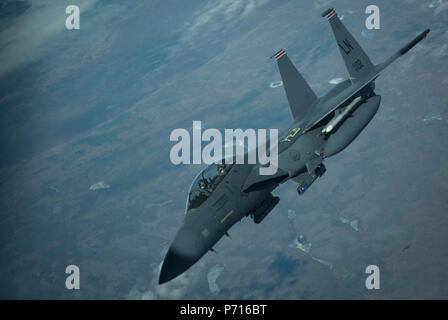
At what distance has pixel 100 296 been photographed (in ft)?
378

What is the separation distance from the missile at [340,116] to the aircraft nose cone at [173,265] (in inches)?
434

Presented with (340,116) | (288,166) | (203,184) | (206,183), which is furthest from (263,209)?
(340,116)

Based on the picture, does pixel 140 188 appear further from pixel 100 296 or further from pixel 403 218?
pixel 403 218

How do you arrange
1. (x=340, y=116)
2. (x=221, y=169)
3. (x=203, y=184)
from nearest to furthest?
(x=203, y=184), (x=221, y=169), (x=340, y=116)

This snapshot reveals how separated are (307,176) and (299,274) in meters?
95.6

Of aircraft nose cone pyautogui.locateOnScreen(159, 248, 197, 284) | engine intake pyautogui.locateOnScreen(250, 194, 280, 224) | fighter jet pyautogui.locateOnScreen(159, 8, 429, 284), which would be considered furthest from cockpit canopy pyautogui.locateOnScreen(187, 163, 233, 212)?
engine intake pyautogui.locateOnScreen(250, 194, 280, 224)

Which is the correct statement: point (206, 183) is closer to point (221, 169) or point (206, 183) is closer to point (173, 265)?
point (221, 169)

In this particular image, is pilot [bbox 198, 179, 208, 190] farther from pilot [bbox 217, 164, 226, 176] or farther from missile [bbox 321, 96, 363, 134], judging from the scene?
missile [bbox 321, 96, 363, 134]

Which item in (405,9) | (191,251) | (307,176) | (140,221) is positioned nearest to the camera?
(191,251)

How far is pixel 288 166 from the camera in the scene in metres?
19.2

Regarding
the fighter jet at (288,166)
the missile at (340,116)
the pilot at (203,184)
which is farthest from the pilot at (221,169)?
the missile at (340,116)

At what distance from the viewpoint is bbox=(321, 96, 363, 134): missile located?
2000 centimetres

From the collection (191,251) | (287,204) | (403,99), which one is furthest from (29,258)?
(403,99)

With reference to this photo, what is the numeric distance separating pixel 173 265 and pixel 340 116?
1329 centimetres
